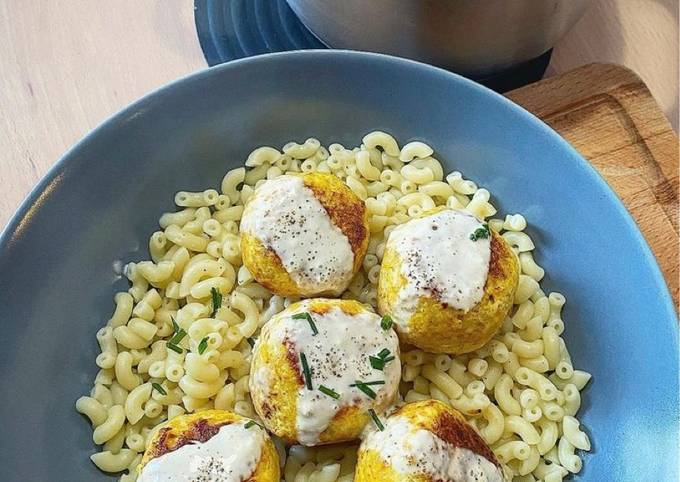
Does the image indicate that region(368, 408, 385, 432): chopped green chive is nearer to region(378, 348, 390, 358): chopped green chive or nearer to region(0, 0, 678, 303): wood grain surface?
region(378, 348, 390, 358): chopped green chive

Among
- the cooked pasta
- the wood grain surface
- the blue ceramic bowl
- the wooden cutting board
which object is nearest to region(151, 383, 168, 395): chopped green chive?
the cooked pasta

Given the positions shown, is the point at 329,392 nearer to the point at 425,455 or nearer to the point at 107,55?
the point at 425,455

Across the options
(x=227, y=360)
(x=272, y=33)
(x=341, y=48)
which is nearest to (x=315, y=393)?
(x=227, y=360)

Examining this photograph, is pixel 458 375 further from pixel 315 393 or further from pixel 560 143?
pixel 560 143

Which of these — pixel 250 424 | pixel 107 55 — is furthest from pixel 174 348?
pixel 107 55

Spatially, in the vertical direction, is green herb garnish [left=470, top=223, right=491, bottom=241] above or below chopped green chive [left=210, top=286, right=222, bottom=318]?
above
